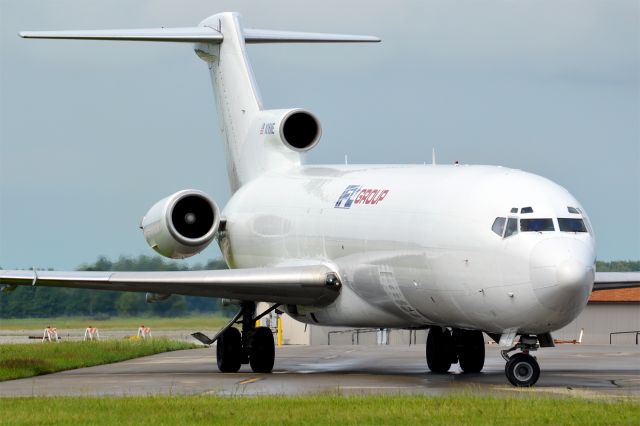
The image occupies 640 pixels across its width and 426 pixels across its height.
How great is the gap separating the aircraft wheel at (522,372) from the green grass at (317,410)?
232 cm

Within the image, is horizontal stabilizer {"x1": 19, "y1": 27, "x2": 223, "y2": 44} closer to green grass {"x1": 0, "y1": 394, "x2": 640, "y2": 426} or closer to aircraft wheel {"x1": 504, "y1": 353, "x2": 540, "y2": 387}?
green grass {"x1": 0, "y1": 394, "x2": 640, "y2": 426}

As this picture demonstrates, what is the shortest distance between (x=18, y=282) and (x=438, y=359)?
320 inches

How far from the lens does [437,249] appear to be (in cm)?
2269

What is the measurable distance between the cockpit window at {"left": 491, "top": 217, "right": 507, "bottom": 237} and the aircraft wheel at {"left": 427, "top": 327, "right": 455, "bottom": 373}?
620cm

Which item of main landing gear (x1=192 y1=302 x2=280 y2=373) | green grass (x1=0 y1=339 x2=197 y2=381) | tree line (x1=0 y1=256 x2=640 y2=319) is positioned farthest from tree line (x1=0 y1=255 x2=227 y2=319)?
main landing gear (x1=192 y1=302 x2=280 y2=373)

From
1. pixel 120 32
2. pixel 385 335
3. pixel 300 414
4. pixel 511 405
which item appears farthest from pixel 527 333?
pixel 385 335

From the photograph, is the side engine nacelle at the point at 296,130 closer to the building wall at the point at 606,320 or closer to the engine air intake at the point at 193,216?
the engine air intake at the point at 193,216

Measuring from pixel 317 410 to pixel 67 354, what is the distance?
668 inches

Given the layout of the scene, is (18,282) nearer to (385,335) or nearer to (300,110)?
(300,110)

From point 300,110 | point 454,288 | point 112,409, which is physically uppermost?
point 300,110

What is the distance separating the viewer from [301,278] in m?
26.3

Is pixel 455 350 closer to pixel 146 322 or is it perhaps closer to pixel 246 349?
pixel 246 349

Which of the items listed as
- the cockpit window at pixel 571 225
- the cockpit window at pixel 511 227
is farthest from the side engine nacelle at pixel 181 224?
the cockpit window at pixel 571 225

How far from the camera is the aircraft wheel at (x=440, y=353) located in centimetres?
2756
